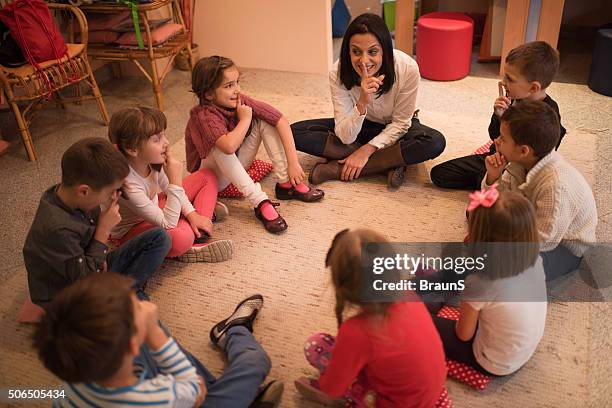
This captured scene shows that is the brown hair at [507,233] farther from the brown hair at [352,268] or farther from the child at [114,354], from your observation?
the child at [114,354]

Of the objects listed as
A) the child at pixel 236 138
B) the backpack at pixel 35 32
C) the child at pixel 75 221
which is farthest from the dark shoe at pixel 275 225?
the backpack at pixel 35 32

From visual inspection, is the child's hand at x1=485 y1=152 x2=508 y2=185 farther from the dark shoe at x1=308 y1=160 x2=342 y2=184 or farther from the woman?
the dark shoe at x1=308 y1=160 x2=342 y2=184

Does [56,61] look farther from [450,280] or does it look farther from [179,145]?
[450,280]

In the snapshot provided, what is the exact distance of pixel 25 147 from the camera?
2785 millimetres

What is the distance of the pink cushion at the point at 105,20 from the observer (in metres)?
3.07

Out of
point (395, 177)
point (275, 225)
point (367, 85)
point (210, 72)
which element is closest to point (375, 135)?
point (395, 177)

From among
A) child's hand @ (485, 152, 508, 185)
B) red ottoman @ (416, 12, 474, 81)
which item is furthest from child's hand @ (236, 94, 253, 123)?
red ottoman @ (416, 12, 474, 81)

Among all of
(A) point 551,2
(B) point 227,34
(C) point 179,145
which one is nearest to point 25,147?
(C) point 179,145

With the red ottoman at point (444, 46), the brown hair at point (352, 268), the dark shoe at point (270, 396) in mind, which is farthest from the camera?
the red ottoman at point (444, 46)

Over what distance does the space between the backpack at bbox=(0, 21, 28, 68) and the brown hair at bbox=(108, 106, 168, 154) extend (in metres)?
1.09

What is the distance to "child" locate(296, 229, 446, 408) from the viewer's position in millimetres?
1184

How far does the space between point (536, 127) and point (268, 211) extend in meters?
1.01

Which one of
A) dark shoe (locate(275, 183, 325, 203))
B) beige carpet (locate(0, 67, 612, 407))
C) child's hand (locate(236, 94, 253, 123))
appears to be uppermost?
child's hand (locate(236, 94, 253, 123))

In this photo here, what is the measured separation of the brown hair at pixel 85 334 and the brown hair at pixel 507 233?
818mm
